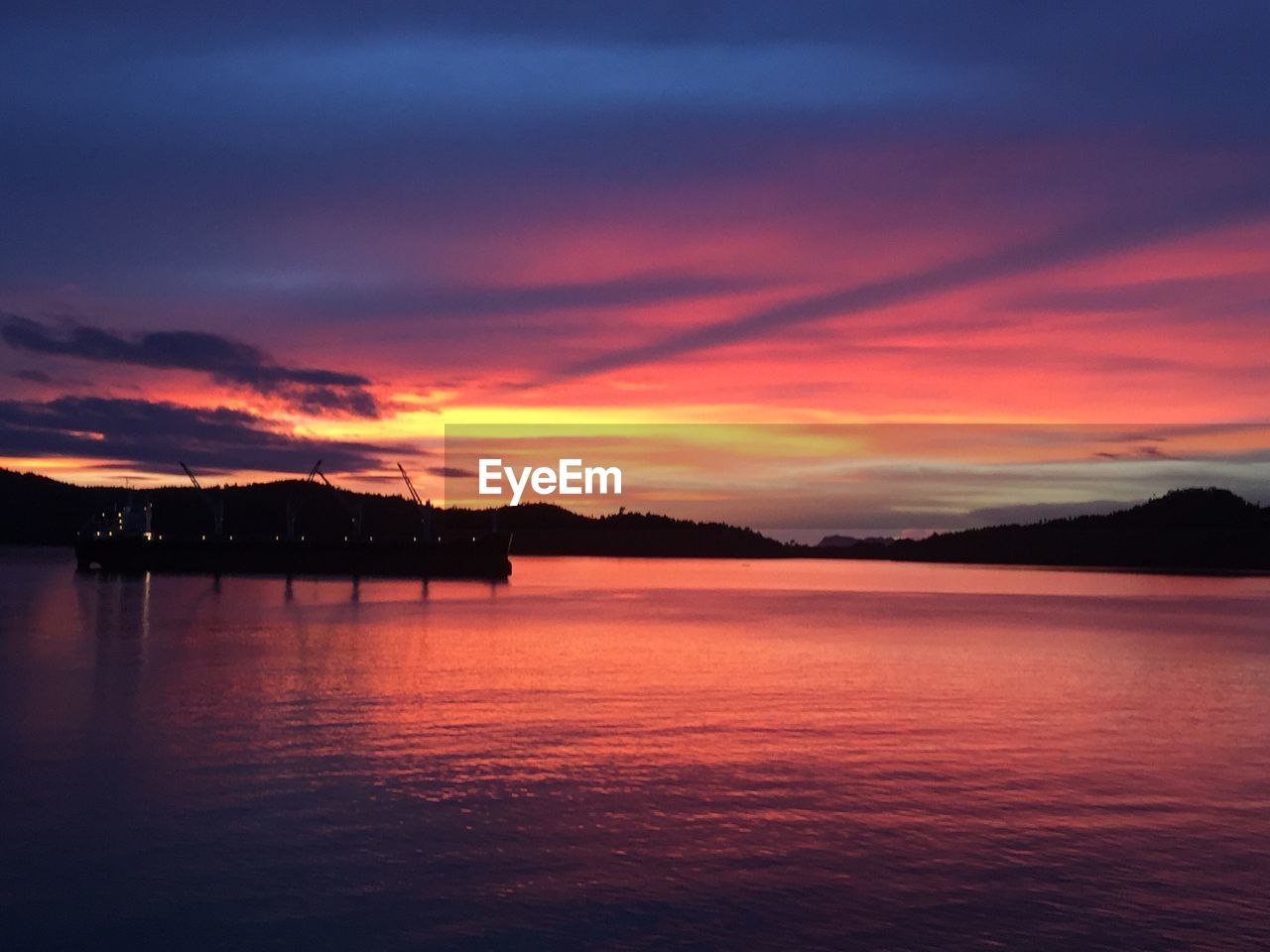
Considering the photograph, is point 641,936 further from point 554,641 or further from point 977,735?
point 554,641

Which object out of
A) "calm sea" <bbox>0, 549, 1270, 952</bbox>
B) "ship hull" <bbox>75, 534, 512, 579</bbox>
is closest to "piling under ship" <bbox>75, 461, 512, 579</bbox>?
"ship hull" <bbox>75, 534, 512, 579</bbox>

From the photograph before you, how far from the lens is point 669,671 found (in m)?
36.8

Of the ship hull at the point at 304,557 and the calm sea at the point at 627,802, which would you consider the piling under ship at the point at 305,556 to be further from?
the calm sea at the point at 627,802

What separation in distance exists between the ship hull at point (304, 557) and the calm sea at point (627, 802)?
10388 cm

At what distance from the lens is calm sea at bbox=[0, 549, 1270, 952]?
1227 cm

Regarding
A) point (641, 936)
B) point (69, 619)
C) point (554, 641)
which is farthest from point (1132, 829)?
point (69, 619)

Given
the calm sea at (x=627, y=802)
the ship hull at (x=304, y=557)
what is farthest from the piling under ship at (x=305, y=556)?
the calm sea at (x=627, y=802)

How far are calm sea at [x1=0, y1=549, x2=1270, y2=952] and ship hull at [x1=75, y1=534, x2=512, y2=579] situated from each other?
10388 centimetres

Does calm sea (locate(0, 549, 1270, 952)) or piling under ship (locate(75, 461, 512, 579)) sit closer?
calm sea (locate(0, 549, 1270, 952))

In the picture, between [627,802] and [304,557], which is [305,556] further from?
[627,802]

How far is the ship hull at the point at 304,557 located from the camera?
144875 mm

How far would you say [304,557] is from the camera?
14775cm

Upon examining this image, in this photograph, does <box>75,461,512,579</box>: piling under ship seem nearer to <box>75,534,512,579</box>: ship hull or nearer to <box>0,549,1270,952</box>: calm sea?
<box>75,534,512,579</box>: ship hull

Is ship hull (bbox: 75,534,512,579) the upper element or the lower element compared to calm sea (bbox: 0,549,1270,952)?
upper
